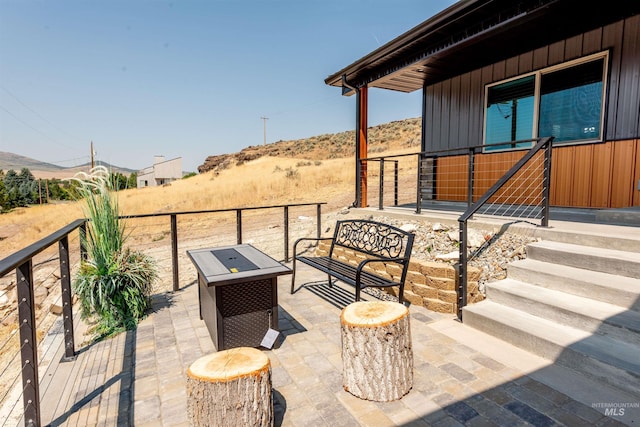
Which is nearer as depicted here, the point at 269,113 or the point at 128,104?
the point at 128,104

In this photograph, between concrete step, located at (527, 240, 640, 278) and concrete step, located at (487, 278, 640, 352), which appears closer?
concrete step, located at (487, 278, 640, 352)

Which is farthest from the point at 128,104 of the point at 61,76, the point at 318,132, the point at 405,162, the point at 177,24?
Result: the point at 318,132

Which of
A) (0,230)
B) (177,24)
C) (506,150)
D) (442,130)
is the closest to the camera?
(506,150)

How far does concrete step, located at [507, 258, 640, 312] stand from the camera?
2.55 meters

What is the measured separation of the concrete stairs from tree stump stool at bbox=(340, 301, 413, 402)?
3.89ft

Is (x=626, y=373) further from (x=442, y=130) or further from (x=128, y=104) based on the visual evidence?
(x=128, y=104)

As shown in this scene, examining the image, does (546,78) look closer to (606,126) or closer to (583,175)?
(606,126)

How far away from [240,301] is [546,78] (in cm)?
592

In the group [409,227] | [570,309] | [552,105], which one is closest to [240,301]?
[570,309]

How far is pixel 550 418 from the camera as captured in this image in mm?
1797

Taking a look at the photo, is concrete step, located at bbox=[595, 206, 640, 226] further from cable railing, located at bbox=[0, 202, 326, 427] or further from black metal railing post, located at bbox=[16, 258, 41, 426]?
black metal railing post, located at bbox=[16, 258, 41, 426]

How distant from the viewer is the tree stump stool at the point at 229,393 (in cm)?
161

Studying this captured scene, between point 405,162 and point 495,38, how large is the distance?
17.8 metres
